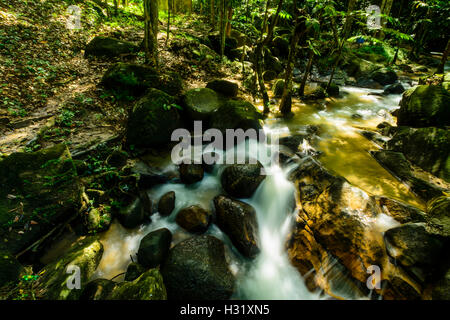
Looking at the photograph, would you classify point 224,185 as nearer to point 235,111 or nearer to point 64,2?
point 235,111

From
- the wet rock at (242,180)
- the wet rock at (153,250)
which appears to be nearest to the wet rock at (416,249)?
the wet rock at (242,180)

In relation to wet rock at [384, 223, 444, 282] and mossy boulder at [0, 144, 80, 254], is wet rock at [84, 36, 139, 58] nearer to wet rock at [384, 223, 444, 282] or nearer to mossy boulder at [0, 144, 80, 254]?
mossy boulder at [0, 144, 80, 254]

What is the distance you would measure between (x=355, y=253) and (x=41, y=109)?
778 cm

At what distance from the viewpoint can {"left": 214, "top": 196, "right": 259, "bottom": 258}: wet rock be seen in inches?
161

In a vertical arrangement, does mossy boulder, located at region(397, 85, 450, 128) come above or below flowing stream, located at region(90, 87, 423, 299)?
above

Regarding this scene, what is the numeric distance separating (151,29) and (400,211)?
840 cm

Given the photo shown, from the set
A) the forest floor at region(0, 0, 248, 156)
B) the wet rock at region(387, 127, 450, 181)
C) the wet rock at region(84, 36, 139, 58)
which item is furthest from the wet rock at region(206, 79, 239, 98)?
the wet rock at region(387, 127, 450, 181)

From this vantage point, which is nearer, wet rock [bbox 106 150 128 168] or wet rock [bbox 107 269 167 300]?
wet rock [bbox 107 269 167 300]

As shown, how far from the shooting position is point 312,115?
8.39m

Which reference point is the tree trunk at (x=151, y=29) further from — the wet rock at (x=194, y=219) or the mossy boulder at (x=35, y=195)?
the wet rock at (x=194, y=219)

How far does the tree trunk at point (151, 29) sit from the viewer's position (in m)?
6.70

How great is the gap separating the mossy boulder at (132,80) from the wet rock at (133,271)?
4.98 meters

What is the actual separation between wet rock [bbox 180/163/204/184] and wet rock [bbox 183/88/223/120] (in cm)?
192
